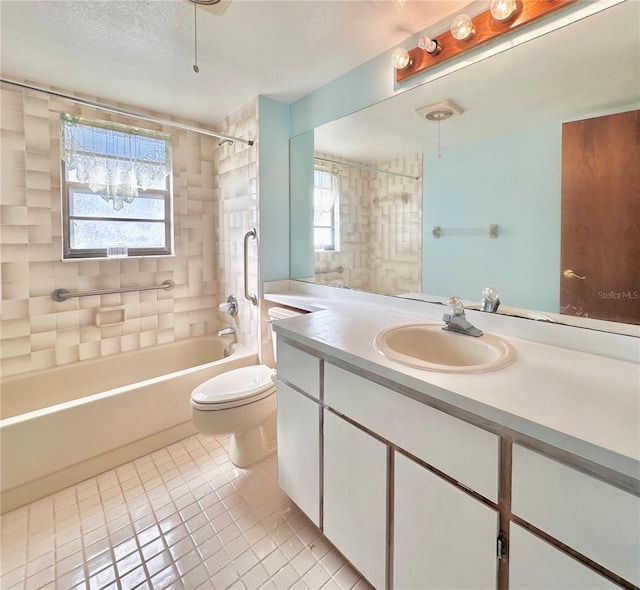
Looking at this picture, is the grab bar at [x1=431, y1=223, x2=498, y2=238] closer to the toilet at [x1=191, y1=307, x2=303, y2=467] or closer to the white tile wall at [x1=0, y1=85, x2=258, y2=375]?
the toilet at [x1=191, y1=307, x2=303, y2=467]

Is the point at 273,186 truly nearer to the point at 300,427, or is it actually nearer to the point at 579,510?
the point at 300,427

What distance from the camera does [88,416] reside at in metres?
1.78

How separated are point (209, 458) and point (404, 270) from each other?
1579 millimetres

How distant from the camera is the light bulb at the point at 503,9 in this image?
1226 millimetres

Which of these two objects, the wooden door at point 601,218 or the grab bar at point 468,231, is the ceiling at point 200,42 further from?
the grab bar at point 468,231

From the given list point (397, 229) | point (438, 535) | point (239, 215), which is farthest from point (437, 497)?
point (239, 215)

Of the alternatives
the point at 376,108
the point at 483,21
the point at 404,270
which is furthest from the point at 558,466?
the point at 376,108

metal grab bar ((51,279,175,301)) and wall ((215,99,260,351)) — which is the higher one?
wall ((215,99,260,351))

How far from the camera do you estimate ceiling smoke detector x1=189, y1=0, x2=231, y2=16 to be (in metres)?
1.36

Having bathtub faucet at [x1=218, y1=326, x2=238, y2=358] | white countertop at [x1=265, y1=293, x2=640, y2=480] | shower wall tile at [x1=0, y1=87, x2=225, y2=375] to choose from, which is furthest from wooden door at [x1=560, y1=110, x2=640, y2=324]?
bathtub faucet at [x1=218, y1=326, x2=238, y2=358]

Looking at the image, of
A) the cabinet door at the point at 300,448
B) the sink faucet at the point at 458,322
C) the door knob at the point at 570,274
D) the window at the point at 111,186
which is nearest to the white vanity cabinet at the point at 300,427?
the cabinet door at the point at 300,448

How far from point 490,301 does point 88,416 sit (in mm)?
2065

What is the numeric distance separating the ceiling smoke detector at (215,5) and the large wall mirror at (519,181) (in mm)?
821

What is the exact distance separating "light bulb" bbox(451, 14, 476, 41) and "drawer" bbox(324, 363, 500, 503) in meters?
1.40
